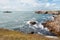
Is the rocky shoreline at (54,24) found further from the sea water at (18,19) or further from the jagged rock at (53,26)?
the sea water at (18,19)

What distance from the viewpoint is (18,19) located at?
4.25 metres

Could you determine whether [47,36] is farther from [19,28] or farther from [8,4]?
[8,4]

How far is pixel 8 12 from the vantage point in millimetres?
4254

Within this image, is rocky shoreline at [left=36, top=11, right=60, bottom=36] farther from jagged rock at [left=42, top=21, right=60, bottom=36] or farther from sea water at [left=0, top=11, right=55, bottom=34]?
sea water at [left=0, top=11, right=55, bottom=34]

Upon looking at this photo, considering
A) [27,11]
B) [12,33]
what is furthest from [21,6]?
[12,33]

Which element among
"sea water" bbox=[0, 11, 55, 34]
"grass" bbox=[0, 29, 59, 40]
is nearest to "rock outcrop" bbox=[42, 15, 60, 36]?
"sea water" bbox=[0, 11, 55, 34]

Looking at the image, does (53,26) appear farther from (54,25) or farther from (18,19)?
(18,19)

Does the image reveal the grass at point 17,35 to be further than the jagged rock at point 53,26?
No

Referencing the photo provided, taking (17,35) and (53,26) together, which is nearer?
(17,35)

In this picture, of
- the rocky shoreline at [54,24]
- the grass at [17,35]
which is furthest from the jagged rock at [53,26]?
the grass at [17,35]

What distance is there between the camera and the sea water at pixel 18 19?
412 cm

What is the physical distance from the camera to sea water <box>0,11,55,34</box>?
13.5ft

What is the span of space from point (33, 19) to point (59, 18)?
39.4 inches

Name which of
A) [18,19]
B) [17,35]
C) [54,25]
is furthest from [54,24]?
[17,35]
